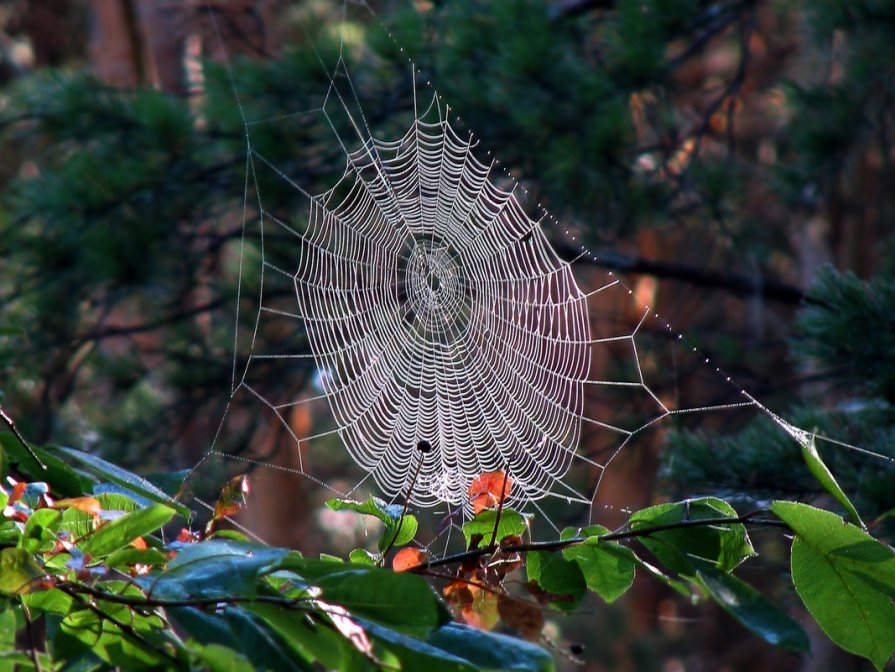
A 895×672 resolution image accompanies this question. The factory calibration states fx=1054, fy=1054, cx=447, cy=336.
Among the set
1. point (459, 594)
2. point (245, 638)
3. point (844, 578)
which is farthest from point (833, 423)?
point (245, 638)

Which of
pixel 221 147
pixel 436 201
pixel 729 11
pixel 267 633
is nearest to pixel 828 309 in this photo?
pixel 436 201

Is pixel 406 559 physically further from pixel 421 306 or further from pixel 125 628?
pixel 421 306

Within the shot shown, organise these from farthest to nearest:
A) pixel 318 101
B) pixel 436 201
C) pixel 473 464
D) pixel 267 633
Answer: pixel 318 101 < pixel 436 201 < pixel 473 464 < pixel 267 633

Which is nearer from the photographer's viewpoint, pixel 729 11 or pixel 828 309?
pixel 828 309

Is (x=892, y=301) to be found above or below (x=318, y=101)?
below

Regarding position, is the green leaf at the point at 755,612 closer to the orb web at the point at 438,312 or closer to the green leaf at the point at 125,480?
the green leaf at the point at 125,480

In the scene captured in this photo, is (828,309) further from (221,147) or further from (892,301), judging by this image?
(221,147)

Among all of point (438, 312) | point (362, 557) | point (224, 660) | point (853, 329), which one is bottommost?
point (438, 312)
